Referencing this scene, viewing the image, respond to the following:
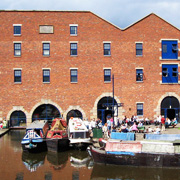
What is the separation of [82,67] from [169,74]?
432 inches

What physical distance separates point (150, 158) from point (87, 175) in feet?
13.7

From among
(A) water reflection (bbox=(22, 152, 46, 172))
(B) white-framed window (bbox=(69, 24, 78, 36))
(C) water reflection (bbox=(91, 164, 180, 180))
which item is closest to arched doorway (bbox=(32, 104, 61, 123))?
(B) white-framed window (bbox=(69, 24, 78, 36))

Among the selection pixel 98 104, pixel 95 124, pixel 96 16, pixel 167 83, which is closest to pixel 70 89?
pixel 98 104

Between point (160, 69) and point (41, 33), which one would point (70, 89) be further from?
point (160, 69)

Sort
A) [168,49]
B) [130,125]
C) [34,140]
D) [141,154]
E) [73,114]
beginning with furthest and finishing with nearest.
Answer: [168,49] → [73,114] → [130,125] → [34,140] → [141,154]

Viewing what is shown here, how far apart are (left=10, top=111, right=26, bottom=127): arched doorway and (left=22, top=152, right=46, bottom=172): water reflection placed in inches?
509

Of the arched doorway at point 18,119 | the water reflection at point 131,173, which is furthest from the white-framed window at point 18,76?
the water reflection at point 131,173

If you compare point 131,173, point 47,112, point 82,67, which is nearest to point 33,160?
point 131,173

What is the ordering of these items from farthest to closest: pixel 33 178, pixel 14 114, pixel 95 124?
pixel 14 114, pixel 95 124, pixel 33 178

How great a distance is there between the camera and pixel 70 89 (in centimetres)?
3638

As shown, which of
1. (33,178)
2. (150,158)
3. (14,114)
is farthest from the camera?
(14,114)

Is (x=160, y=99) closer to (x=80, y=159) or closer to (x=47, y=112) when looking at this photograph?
(x=47, y=112)

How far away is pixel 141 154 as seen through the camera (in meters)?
18.9

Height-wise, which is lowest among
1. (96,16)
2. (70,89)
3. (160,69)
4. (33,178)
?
(33,178)
